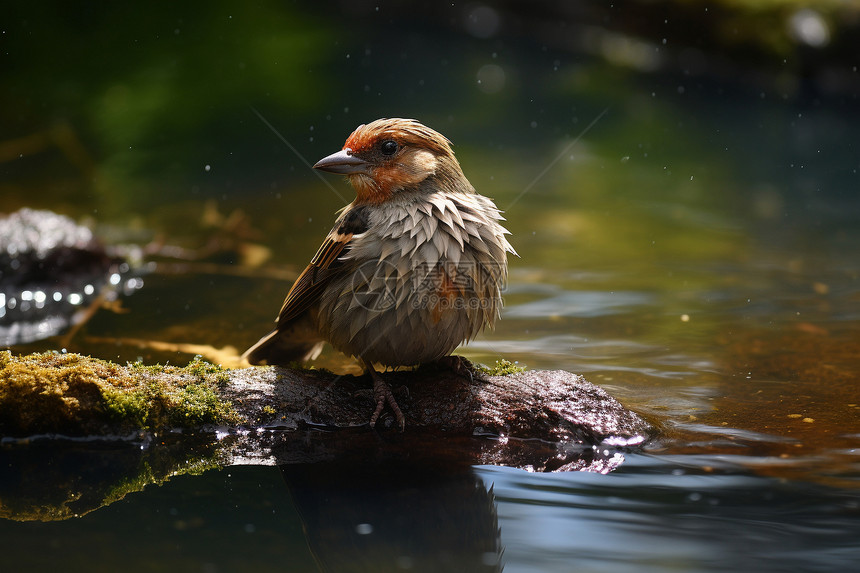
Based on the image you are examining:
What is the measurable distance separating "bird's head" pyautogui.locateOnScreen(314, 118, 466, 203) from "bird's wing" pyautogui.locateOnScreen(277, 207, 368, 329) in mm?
154

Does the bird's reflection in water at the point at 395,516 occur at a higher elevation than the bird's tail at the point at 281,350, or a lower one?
lower

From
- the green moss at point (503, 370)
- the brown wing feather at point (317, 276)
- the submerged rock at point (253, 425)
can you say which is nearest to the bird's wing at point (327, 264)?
the brown wing feather at point (317, 276)

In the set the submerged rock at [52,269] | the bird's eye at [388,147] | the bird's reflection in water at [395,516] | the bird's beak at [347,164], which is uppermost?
the bird's eye at [388,147]

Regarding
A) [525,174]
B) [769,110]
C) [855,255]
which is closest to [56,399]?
[855,255]

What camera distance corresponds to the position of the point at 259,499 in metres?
3.11

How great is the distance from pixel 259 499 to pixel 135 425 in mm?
682

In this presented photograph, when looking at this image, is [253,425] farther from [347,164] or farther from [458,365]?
[347,164]

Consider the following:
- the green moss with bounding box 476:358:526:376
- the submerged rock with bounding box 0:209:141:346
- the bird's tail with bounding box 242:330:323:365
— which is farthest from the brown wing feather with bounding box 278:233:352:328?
the submerged rock with bounding box 0:209:141:346

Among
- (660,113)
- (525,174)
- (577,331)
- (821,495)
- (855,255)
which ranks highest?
(660,113)

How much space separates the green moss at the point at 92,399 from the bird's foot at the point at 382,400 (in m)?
0.56

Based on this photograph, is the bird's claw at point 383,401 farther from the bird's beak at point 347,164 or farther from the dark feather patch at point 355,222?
the bird's beak at point 347,164

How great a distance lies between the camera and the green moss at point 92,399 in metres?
3.37

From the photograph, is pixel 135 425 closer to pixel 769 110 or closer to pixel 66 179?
pixel 66 179

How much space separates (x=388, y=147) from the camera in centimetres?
375
